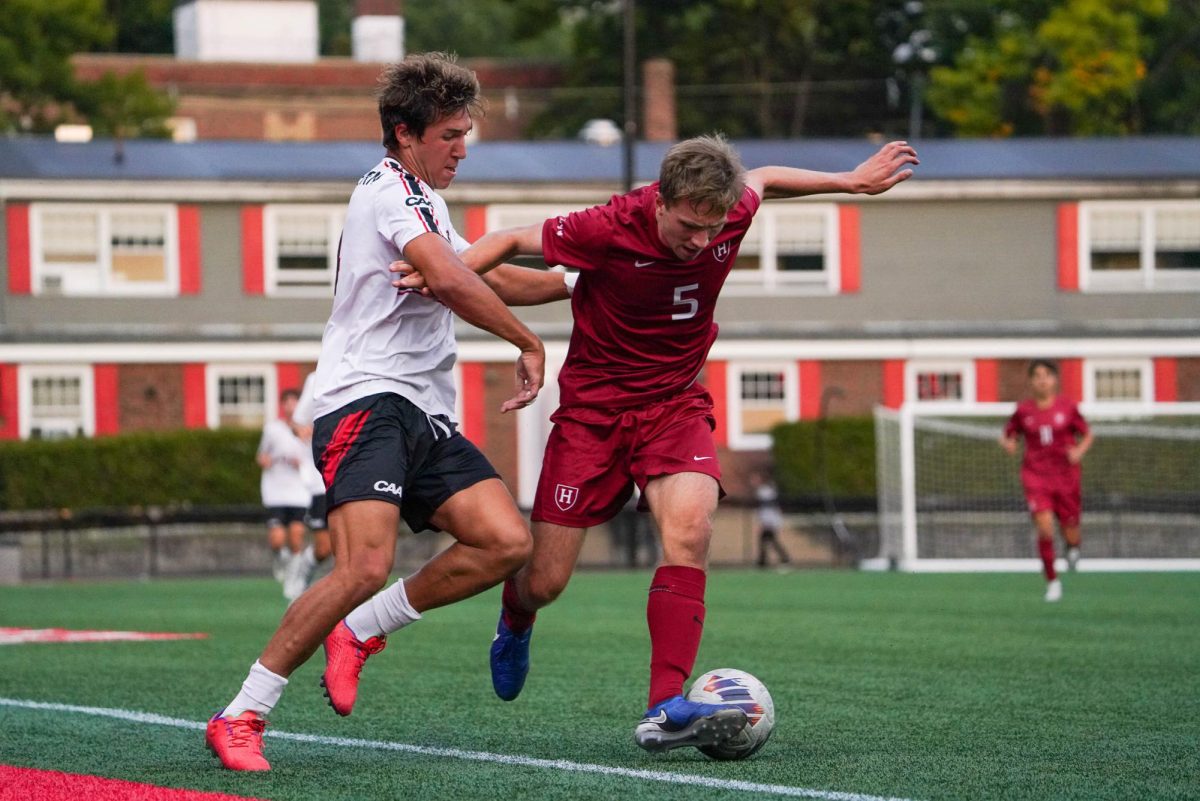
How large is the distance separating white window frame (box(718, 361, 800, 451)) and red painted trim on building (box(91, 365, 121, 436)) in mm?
12183

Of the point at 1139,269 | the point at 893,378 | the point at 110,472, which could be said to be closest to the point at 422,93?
the point at 110,472

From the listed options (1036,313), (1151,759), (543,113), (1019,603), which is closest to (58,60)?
(543,113)

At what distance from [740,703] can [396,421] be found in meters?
1.47

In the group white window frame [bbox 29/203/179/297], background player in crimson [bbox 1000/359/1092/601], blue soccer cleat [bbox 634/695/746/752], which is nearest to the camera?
blue soccer cleat [bbox 634/695/746/752]

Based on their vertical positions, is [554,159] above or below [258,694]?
above

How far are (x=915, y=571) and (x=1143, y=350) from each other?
54.8ft

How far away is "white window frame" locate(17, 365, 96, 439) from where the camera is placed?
121 feet

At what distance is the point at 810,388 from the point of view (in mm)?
38875

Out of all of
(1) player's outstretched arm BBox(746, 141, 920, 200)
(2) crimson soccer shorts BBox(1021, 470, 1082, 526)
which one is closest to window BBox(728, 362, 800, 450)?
(2) crimson soccer shorts BBox(1021, 470, 1082, 526)

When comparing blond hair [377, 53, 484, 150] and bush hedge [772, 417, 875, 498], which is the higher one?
blond hair [377, 53, 484, 150]

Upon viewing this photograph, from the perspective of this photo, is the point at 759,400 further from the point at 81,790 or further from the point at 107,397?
the point at 81,790

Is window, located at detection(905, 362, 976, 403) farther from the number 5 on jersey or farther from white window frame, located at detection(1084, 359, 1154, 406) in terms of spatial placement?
the number 5 on jersey

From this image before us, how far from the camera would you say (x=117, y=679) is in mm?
9219

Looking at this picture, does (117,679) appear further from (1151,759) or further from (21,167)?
(21,167)
